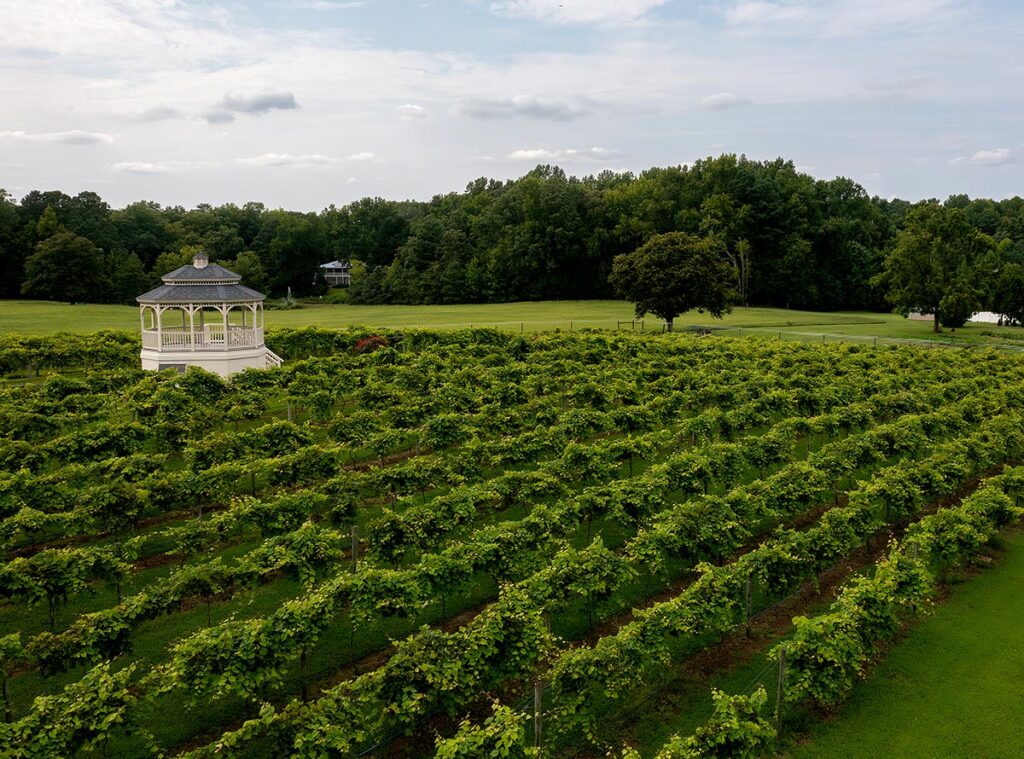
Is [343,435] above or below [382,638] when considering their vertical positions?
above

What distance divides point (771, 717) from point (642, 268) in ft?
169

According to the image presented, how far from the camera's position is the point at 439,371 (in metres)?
37.1

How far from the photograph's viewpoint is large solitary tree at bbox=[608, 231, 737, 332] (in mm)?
60000

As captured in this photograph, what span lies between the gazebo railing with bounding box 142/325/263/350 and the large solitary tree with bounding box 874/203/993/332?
54599mm

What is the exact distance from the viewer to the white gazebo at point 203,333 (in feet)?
125

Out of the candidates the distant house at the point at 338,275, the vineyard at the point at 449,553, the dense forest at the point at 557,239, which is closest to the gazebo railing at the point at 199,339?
the vineyard at the point at 449,553

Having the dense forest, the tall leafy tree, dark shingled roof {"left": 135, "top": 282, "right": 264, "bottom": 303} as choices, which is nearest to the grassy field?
the tall leafy tree

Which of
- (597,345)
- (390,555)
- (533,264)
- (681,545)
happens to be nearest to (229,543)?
(390,555)

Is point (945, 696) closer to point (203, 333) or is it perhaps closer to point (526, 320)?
point (203, 333)

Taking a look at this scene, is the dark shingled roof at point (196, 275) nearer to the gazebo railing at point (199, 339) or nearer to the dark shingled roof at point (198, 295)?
the dark shingled roof at point (198, 295)

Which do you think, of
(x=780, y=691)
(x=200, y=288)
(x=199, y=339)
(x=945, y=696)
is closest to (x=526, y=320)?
(x=200, y=288)

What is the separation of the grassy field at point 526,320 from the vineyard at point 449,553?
1340 inches

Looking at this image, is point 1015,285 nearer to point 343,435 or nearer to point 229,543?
point 343,435

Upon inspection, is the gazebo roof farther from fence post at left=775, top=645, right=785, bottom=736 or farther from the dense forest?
the dense forest
